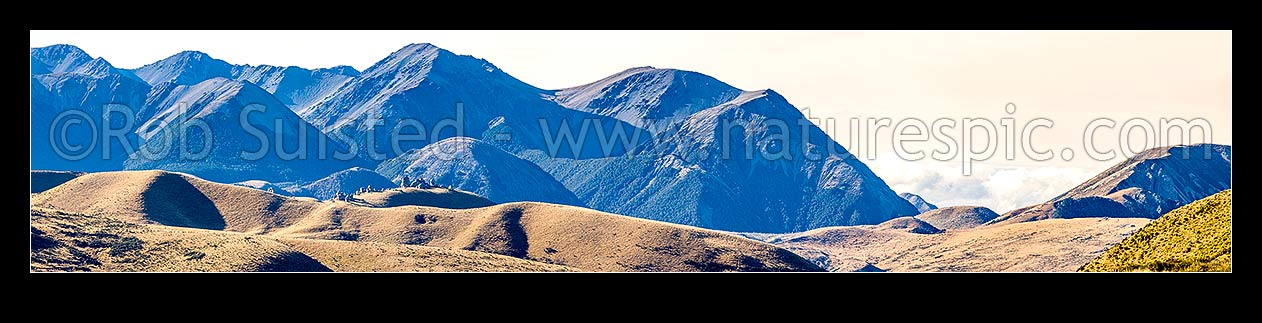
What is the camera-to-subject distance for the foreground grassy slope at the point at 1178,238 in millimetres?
35406

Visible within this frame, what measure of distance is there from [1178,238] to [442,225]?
5013 inches

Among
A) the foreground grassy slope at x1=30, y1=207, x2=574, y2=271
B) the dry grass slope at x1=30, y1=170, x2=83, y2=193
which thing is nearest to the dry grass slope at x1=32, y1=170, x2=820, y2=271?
the dry grass slope at x1=30, y1=170, x2=83, y2=193

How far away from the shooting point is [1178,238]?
44531mm

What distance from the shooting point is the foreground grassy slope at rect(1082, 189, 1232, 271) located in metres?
35.4

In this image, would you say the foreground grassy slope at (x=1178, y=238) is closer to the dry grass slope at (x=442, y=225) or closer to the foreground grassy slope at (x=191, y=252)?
the foreground grassy slope at (x=191, y=252)

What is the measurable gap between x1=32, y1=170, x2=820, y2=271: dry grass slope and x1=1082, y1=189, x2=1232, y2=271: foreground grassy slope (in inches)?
3613

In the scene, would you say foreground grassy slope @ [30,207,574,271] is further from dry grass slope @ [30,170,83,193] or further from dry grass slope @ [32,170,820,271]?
dry grass slope @ [30,170,83,193]

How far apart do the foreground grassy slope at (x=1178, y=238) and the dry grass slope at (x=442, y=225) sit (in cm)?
9177

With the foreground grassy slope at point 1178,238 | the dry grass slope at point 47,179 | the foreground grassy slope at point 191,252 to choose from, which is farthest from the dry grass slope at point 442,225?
the foreground grassy slope at point 1178,238

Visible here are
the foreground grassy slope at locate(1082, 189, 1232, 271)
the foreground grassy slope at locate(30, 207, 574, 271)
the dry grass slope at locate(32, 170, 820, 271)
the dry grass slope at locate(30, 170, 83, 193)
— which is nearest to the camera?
the foreground grassy slope at locate(1082, 189, 1232, 271)

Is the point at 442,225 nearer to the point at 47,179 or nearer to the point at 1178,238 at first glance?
the point at 47,179
